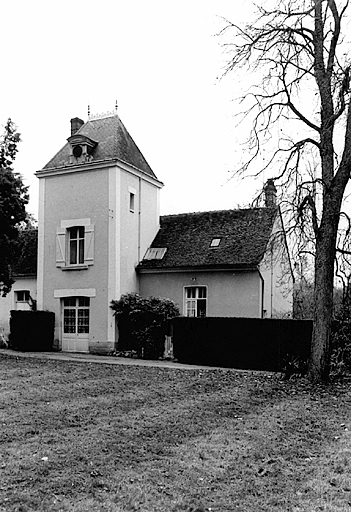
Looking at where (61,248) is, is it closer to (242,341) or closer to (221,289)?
(221,289)

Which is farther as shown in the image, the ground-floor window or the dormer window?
the dormer window

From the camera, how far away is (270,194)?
50.3 feet

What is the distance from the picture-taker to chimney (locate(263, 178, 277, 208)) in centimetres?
1501

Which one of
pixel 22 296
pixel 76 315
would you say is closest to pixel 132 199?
pixel 76 315

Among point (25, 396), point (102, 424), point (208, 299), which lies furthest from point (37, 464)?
point (208, 299)

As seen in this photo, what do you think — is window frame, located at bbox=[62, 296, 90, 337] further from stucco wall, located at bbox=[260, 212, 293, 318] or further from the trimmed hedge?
Result: stucco wall, located at bbox=[260, 212, 293, 318]

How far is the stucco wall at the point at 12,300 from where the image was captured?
86.3 ft

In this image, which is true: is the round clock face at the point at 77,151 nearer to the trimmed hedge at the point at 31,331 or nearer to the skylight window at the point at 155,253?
the skylight window at the point at 155,253

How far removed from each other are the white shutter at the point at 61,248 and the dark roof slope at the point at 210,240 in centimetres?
340

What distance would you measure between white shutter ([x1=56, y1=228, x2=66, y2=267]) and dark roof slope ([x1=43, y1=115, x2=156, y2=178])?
9.79ft

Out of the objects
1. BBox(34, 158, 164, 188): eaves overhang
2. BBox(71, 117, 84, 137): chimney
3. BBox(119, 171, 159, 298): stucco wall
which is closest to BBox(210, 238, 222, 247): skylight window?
BBox(119, 171, 159, 298): stucco wall

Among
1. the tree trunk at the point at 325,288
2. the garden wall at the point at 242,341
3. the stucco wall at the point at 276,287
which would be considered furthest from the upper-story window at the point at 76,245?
the tree trunk at the point at 325,288

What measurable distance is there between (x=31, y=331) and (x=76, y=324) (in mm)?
1867

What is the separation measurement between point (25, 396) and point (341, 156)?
31.9 ft
